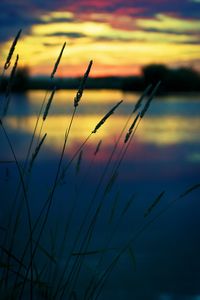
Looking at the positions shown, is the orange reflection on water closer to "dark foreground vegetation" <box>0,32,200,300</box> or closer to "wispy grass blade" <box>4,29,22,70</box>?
"dark foreground vegetation" <box>0,32,200,300</box>

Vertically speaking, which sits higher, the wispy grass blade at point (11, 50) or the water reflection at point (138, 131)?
the water reflection at point (138, 131)

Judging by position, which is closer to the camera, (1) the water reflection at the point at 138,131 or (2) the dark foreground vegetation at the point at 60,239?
(2) the dark foreground vegetation at the point at 60,239

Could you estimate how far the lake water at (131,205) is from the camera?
268 centimetres

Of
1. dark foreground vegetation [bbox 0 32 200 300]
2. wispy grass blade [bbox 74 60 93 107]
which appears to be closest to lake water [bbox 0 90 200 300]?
dark foreground vegetation [bbox 0 32 200 300]

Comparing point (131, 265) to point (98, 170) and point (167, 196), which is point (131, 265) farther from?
point (98, 170)

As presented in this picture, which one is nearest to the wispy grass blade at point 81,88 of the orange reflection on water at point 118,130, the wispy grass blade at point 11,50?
the wispy grass blade at point 11,50

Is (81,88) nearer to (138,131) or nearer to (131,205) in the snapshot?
(131,205)

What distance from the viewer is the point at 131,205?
153 inches

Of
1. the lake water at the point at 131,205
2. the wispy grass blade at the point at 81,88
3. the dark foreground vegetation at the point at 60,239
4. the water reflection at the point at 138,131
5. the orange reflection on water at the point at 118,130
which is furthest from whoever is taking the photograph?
the water reflection at the point at 138,131

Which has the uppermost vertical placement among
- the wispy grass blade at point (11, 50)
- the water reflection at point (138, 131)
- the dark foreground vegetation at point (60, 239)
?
the water reflection at point (138, 131)

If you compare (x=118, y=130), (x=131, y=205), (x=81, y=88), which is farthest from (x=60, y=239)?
(x=118, y=130)

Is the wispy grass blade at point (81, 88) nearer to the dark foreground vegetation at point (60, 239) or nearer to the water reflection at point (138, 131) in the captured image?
the dark foreground vegetation at point (60, 239)

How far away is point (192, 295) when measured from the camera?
2656 millimetres

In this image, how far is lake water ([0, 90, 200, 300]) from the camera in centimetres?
268
